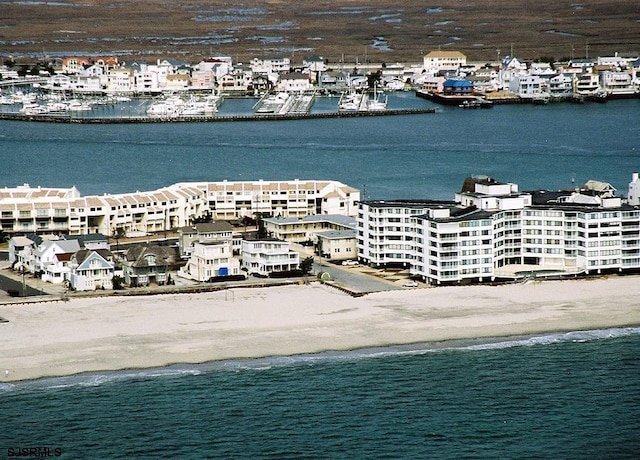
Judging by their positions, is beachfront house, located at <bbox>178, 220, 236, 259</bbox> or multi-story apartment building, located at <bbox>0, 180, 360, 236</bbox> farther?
multi-story apartment building, located at <bbox>0, 180, 360, 236</bbox>

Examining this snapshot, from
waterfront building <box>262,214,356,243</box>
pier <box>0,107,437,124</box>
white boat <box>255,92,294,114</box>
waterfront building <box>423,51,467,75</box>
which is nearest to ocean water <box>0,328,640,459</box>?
waterfront building <box>262,214,356,243</box>

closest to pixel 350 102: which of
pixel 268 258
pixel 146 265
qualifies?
pixel 268 258

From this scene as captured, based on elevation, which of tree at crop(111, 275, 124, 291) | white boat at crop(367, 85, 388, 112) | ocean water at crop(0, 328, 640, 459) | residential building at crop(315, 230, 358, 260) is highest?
white boat at crop(367, 85, 388, 112)

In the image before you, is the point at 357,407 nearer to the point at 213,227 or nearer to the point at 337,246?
the point at 337,246

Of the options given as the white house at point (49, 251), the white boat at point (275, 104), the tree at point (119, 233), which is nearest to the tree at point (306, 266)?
the white house at point (49, 251)

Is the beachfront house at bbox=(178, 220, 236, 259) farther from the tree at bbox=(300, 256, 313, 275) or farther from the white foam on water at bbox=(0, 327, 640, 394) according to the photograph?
the white foam on water at bbox=(0, 327, 640, 394)
